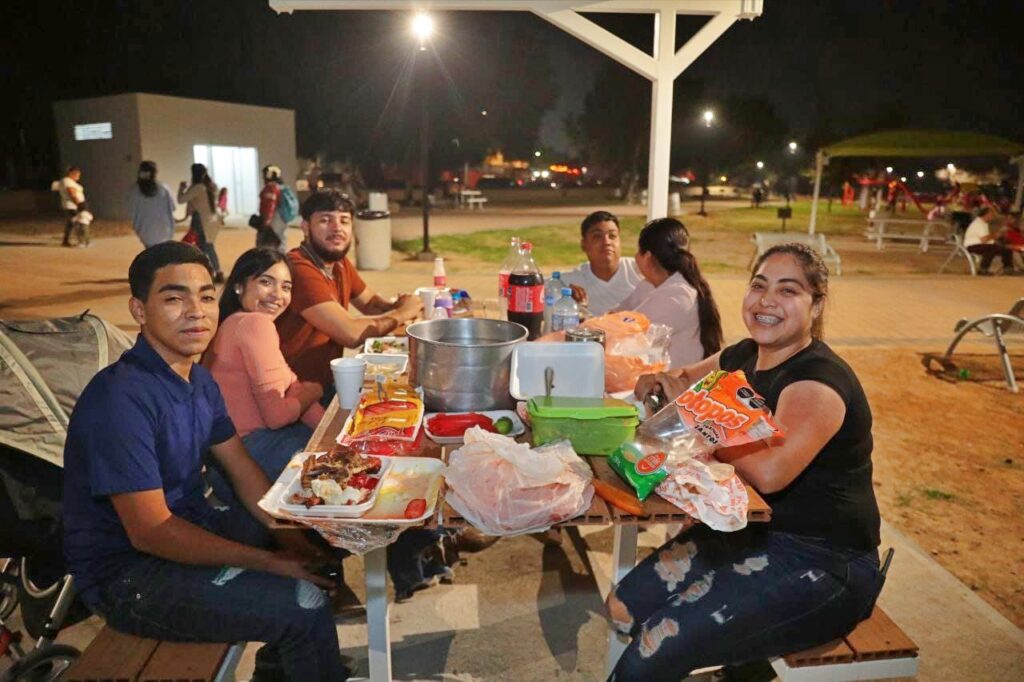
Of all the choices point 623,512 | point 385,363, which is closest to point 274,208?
point 385,363

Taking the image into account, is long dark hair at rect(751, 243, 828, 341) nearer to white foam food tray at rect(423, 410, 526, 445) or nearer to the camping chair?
white foam food tray at rect(423, 410, 526, 445)

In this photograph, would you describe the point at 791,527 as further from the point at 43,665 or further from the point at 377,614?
the point at 43,665

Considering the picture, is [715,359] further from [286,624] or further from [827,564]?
[286,624]

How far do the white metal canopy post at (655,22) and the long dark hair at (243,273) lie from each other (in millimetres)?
3506

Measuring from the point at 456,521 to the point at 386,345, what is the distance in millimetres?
1685

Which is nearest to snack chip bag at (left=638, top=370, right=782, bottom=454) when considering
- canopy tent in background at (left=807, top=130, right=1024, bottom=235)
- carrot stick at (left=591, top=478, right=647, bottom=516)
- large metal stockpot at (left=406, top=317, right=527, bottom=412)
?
carrot stick at (left=591, top=478, right=647, bottom=516)

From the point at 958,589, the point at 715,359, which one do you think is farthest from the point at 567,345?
the point at 958,589

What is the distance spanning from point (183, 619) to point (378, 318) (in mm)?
2041

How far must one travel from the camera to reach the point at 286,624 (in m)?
1.90

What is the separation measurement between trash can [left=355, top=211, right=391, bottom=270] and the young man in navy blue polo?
32.3ft

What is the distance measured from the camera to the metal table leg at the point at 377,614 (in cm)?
230

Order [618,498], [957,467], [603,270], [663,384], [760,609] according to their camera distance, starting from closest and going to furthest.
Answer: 1. [618,498]
2. [760,609]
3. [663,384]
4. [957,467]
5. [603,270]

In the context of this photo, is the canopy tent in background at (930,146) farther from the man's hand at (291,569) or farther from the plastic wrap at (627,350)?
the man's hand at (291,569)

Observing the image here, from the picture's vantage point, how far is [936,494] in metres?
4.23
